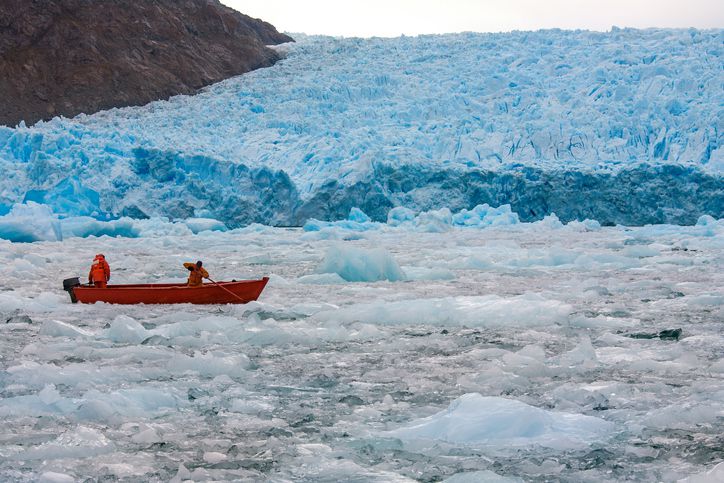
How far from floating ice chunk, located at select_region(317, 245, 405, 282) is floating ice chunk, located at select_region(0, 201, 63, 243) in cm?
721

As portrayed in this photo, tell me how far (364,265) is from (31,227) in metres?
7.69

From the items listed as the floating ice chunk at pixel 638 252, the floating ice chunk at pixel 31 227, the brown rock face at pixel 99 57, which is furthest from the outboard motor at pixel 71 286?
the brown rock face at pixel 99 57

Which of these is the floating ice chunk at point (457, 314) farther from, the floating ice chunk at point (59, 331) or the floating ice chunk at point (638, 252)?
the floating ice chunk at point (638, 252)

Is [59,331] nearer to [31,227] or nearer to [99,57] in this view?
[31,227]

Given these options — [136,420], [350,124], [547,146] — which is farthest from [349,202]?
[136,420]

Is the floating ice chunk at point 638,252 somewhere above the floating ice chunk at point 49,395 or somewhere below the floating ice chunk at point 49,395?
above

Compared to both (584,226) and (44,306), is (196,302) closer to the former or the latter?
(44,306)

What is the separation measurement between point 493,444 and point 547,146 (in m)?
16.6

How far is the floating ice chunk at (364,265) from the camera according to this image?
346 inches

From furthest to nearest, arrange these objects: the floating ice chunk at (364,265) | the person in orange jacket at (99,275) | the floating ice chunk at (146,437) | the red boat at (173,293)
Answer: the floating ice chunk at (364,265) < the person in orange jacket at (99,275) < the red boat at (173,293) < the floating ice chunk at (146,437)

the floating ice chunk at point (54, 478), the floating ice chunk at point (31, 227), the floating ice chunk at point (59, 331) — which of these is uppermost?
the floating ice chunk at point (31, 227)

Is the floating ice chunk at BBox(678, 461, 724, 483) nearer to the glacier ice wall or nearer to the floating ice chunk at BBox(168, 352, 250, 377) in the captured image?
the floating ice chunk at BBox(168, 352, 250, 377)

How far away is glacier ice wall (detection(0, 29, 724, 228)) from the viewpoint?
1750 cm

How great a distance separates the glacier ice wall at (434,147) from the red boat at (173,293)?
1041 centimetres
